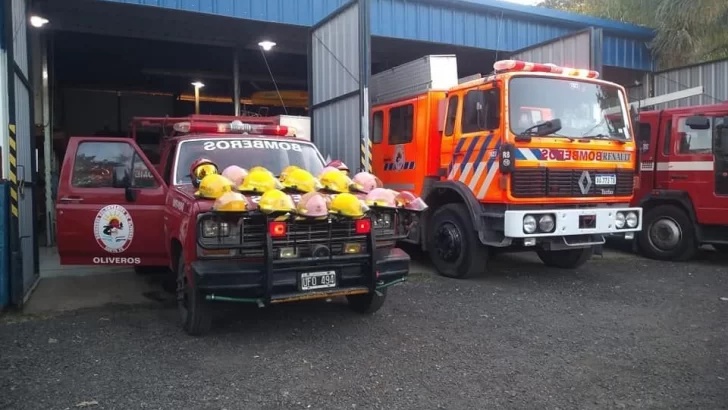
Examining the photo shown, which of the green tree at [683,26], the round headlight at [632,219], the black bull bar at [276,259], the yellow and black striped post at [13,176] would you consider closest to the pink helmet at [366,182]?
the black bull bar at [276,259]

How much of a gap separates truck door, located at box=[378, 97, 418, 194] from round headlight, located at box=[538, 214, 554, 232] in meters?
2.00

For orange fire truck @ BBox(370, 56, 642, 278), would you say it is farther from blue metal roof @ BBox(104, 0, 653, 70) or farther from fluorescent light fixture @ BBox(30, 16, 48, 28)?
fluorescent light fixture @ BBox(30, 16, 48, 28)

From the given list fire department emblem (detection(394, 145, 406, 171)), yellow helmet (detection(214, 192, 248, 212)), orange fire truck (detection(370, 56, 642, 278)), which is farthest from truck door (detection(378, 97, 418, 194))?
yellow helmet (detection(214, 192, 248, 212))

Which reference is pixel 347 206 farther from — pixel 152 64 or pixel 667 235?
pixel 152 64

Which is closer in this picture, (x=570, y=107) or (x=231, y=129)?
(x=231, y=129)

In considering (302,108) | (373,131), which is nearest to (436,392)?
(373,131)

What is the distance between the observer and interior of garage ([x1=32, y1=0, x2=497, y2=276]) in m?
10.7

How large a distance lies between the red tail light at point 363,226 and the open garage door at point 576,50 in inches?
251

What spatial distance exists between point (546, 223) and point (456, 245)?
50.2 inches

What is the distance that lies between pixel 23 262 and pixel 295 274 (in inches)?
138

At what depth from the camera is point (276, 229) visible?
15.1ft

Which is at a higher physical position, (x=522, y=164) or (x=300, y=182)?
(x=522, y=164)

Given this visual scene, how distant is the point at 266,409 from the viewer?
3668 millimetres

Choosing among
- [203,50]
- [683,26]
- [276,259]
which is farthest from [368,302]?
[683,26]
